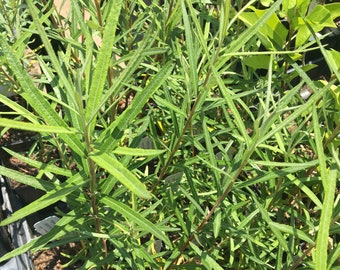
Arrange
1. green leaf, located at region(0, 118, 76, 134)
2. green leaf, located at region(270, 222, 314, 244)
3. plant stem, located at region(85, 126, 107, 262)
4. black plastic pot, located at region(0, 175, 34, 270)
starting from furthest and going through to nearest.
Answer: black plastic pot, located at region(0, 175, 34, 270) < green leaf, located at region(270, 222, 314, 244) < plant stem, located at region(85, 126, 107, 262) < green leaf, located at region(0, 118, 76, 134)

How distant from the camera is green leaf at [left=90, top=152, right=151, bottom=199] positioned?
50 cm

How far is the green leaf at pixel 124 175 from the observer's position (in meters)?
0.50

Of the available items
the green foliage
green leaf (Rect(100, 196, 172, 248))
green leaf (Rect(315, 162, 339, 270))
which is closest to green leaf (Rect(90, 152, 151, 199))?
the green foliage

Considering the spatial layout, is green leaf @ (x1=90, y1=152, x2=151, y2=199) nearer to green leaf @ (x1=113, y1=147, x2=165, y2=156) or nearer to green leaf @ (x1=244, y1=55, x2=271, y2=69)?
green leaf @ (x1=113, y1=147, x2=165, y2=156)

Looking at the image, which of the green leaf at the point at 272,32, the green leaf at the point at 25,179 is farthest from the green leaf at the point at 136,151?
the green leaf at the point at 272,32

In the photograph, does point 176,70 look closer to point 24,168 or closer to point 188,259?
point 188,259

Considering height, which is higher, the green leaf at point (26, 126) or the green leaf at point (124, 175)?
the green leaf at point (26, 126)

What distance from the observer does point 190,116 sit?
2.81ft

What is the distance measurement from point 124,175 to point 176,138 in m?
0.45

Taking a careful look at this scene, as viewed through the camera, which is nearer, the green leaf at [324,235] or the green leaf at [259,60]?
the green leaf at [324,235]

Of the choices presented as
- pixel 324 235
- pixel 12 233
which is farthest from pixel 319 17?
pixel 12 233

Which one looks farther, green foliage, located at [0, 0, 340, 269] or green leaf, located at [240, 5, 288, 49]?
green leaf, located at [240, 5, 288, 49]

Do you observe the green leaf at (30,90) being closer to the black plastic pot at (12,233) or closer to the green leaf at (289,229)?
the green leaf at (289,229)

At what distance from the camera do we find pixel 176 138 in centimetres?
96
